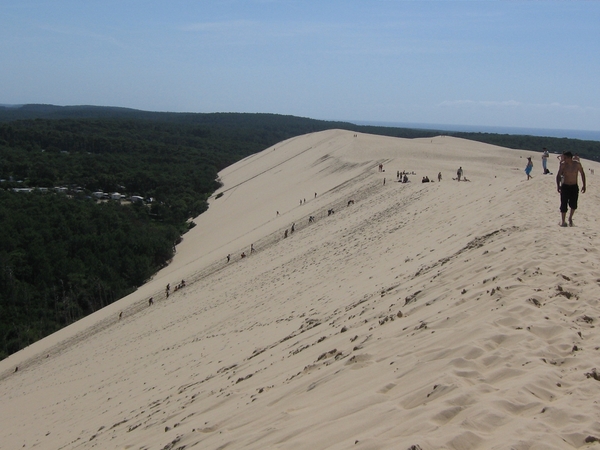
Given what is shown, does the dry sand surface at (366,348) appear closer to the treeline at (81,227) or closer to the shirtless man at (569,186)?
the shirtless man at (569,186)

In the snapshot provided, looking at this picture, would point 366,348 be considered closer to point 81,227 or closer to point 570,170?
point 570,170

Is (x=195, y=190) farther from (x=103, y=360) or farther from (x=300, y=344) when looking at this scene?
(x=300, y=344)

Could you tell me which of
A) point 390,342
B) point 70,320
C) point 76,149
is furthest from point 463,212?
point 76,149

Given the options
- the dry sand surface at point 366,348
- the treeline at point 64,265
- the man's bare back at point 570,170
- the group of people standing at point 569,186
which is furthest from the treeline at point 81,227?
the man's bare back at point 570,170

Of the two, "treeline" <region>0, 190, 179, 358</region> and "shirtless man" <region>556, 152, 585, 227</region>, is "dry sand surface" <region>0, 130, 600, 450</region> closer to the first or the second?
"shirtless man" <region>556, 152, 585, 227</region>

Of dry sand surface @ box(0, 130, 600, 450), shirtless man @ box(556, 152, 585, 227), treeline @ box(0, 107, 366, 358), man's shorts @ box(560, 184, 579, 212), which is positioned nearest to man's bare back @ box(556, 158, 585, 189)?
shirtless man @ box(556, 152, 585, 227)

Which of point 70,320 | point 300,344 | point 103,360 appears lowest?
point 70,320
